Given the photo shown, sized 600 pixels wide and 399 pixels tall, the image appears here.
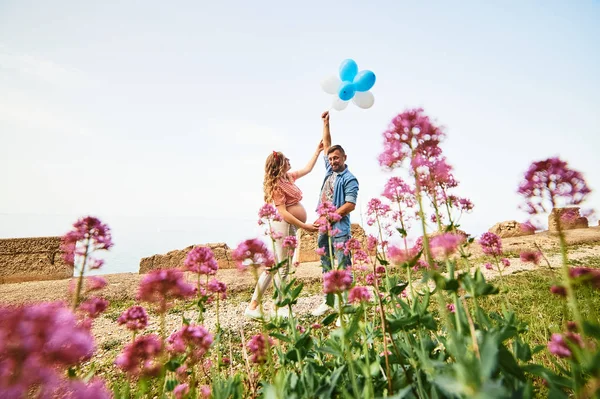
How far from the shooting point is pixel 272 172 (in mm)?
4367

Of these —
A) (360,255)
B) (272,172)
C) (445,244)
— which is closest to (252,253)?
(445,244)

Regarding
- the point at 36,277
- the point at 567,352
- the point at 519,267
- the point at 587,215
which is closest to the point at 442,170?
the point at 587,215

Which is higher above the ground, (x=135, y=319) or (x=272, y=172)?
(x=272, y=172)

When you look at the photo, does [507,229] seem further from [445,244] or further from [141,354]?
[141,354]

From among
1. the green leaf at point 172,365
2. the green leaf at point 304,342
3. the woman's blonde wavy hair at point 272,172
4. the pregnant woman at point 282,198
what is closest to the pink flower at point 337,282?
the green leaf at point 304,342

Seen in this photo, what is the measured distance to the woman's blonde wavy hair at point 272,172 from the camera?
4.29 metres

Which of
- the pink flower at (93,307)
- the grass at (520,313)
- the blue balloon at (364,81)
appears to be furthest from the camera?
the blue balloon at (364,81)

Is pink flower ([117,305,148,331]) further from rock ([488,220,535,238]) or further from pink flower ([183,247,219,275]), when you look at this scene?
rock ([488,220,535,238])

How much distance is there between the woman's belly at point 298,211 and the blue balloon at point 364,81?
2202 millimetres

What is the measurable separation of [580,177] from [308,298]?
5011mm

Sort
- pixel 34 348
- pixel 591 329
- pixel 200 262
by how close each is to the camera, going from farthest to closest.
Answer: pixel 200 262 < pixel 591 329 < pixel 34 348

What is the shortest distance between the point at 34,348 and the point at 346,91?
493cm

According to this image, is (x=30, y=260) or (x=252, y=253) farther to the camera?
(x=30, y=260)

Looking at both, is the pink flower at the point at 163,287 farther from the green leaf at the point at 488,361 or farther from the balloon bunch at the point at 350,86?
the balloon bunch at the point at 350,86
